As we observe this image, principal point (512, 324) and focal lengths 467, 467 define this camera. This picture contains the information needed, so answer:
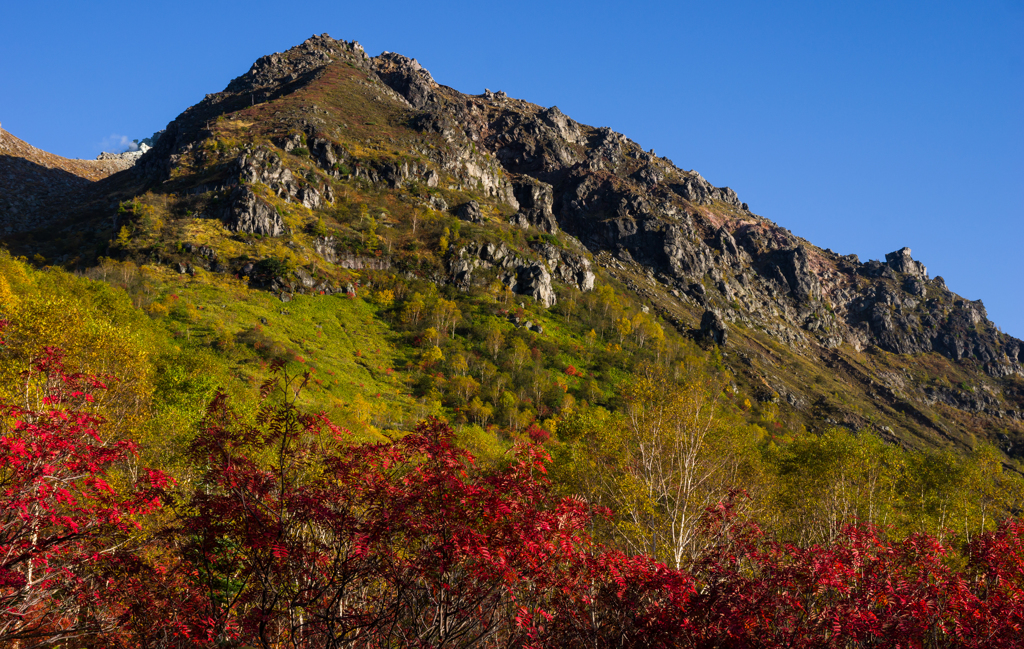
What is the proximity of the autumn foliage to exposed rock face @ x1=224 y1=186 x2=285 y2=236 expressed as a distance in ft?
400

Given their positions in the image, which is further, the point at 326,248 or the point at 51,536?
the point at 326,248

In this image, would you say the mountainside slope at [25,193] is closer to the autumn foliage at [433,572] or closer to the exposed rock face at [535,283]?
the exposed rock face at [535,283]

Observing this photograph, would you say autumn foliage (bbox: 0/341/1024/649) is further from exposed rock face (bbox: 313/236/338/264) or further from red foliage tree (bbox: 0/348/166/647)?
exposed rock face (bbox: 313/236/338/264)

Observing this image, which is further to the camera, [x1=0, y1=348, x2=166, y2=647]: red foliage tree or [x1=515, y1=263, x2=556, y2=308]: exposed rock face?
[x1=515, y1=263, x2=556, y2=308]: exposed rock face

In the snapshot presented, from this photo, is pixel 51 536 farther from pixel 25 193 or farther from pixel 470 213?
pixel 25 193

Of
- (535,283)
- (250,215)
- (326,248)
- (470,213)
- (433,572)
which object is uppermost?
(470,213)

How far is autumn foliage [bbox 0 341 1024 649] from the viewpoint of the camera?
6.49m

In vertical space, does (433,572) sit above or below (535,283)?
below

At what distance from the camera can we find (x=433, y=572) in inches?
277

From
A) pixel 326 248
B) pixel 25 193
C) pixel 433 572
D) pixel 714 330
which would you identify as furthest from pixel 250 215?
pixel 714 330

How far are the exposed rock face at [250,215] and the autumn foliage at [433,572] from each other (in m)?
122

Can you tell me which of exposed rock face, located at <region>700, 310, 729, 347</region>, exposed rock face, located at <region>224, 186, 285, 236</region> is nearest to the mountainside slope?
exposed rock face, located at <region>224, 186, 285, 236</region>

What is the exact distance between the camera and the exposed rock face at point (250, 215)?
114 metres

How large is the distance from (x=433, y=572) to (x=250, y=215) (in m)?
129
